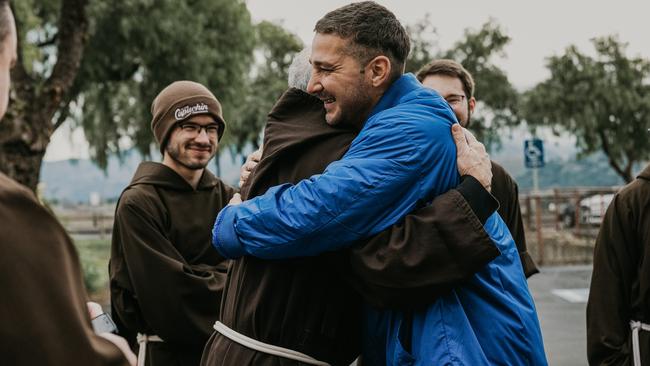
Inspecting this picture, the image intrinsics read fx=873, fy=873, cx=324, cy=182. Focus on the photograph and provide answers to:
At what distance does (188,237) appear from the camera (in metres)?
4.31

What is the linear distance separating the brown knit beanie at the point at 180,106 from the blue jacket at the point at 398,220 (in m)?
1.87

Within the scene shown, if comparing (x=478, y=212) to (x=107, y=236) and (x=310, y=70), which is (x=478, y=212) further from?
(x=107, y=236)

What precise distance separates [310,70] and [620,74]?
3470 centimetres

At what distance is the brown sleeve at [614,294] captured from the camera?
356 centimetres

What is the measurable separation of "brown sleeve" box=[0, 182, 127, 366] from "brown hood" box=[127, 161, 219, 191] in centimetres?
274

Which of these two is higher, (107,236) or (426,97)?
(426,97)

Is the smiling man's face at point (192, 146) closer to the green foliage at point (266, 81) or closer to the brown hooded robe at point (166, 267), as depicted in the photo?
the brown hooded robe at point (166, 267)

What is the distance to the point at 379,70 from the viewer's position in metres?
2.68

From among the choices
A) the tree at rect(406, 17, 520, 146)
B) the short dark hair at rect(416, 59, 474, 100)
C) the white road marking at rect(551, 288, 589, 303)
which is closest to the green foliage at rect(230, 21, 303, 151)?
the tree at rect(406, 17, 520, 146)

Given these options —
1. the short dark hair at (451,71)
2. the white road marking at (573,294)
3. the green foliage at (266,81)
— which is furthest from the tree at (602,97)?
the short dark hair at (451,71)

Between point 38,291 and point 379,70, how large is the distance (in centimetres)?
142

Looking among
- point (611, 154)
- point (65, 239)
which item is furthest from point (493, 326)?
point (611, 154)

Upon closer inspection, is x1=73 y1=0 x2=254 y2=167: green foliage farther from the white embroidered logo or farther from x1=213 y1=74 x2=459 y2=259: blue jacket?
x1=213 y1=74 x2=459 y2=259: blue jacket

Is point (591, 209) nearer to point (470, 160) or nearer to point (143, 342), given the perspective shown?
point (143, 342)
